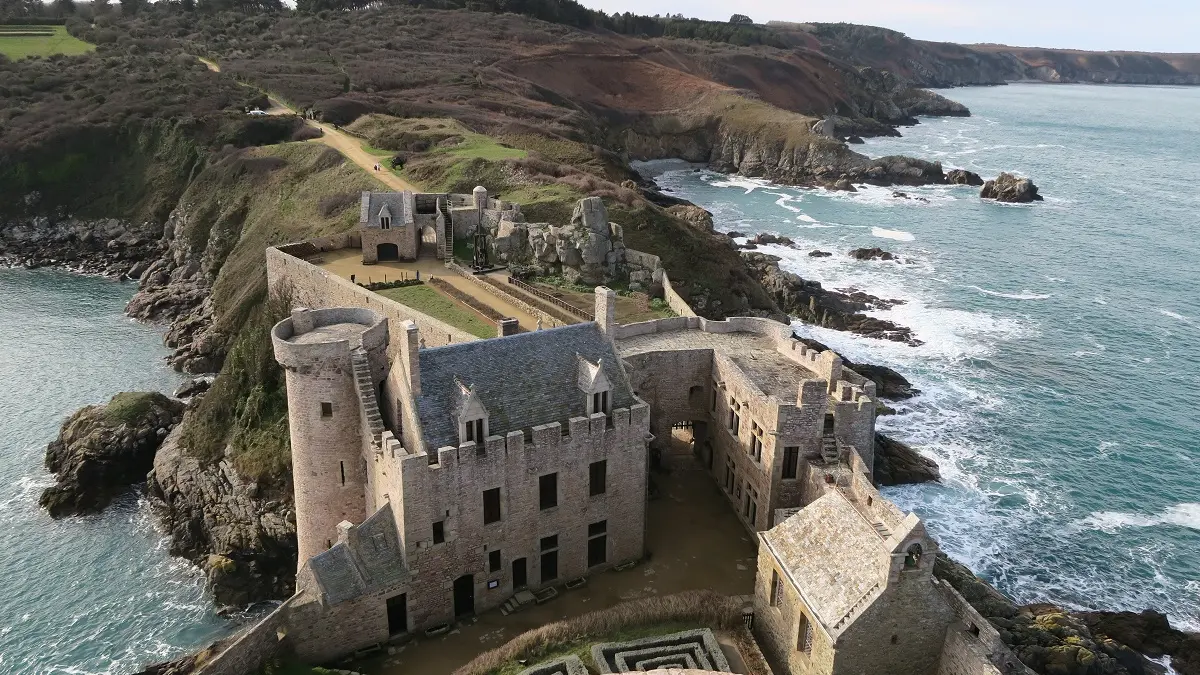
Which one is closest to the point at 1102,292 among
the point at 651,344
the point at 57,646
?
the point at 651,344

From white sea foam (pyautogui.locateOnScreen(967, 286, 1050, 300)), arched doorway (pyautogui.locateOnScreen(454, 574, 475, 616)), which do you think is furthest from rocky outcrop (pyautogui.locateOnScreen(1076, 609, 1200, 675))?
white sea foam (pyautogui.locateOnScreen(967, 286, 1050, 300))

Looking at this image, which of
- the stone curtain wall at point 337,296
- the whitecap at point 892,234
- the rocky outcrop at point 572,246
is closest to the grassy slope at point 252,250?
the stone curtain wall at point 337,296

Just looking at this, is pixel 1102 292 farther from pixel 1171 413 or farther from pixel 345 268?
pixel 345 268

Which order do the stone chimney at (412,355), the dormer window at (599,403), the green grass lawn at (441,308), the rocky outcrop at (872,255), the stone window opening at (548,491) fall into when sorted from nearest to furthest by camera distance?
the stone chimney at (412,355) < the stone window opening at (548,491) < the dormer window at (599,403) < the green grass lawn at (441,308) < the rocky outcrop at (872,255)

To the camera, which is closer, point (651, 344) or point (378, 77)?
point (651, 344)

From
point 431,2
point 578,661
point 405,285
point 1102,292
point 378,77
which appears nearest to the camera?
point 578,661

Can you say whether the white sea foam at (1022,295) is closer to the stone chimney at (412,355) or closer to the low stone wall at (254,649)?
the stone chimney at (412,355)
